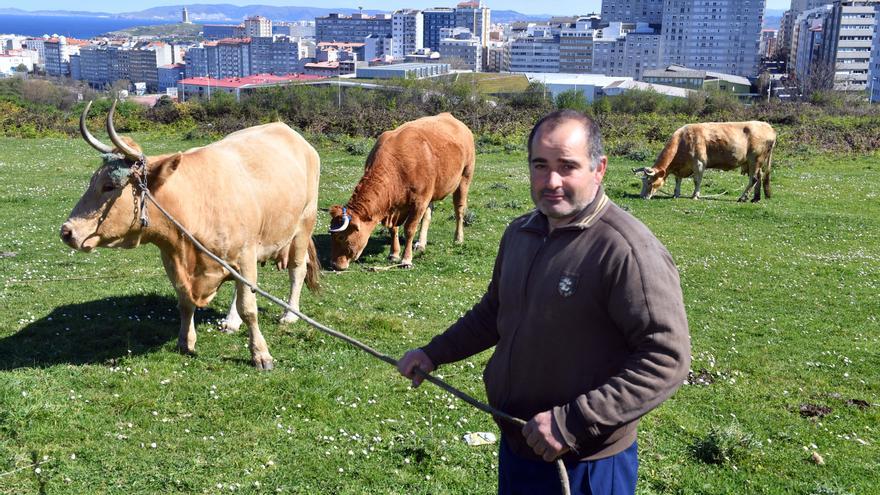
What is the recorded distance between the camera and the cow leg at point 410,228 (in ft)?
46.9

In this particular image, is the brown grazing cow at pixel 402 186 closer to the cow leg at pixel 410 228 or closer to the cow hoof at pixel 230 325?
the cow leg at pixel 410 228

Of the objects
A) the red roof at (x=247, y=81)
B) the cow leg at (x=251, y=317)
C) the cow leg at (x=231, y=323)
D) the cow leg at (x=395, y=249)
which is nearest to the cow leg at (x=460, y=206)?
the cow leg at (x=395, y=249)

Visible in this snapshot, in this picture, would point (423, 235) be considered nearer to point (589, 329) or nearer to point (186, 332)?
point (186, 332)

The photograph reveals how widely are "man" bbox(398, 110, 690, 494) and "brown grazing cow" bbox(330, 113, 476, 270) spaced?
938 cm

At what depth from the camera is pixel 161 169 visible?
780cm

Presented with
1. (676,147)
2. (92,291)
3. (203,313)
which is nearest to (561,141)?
(203,313)

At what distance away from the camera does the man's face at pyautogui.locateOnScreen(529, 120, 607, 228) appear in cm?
385

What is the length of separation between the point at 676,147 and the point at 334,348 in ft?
56.6

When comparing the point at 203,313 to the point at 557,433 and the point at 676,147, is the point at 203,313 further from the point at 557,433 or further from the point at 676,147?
the point at 676,147

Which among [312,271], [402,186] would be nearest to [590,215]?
[312,271]

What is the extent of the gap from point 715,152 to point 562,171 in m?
21.9

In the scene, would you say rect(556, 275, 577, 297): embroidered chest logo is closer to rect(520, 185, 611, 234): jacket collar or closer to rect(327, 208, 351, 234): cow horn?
rect(520, 185, 611, 234): jacket collar

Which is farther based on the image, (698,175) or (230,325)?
(698,175)

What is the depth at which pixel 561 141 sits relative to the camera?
384 cm
